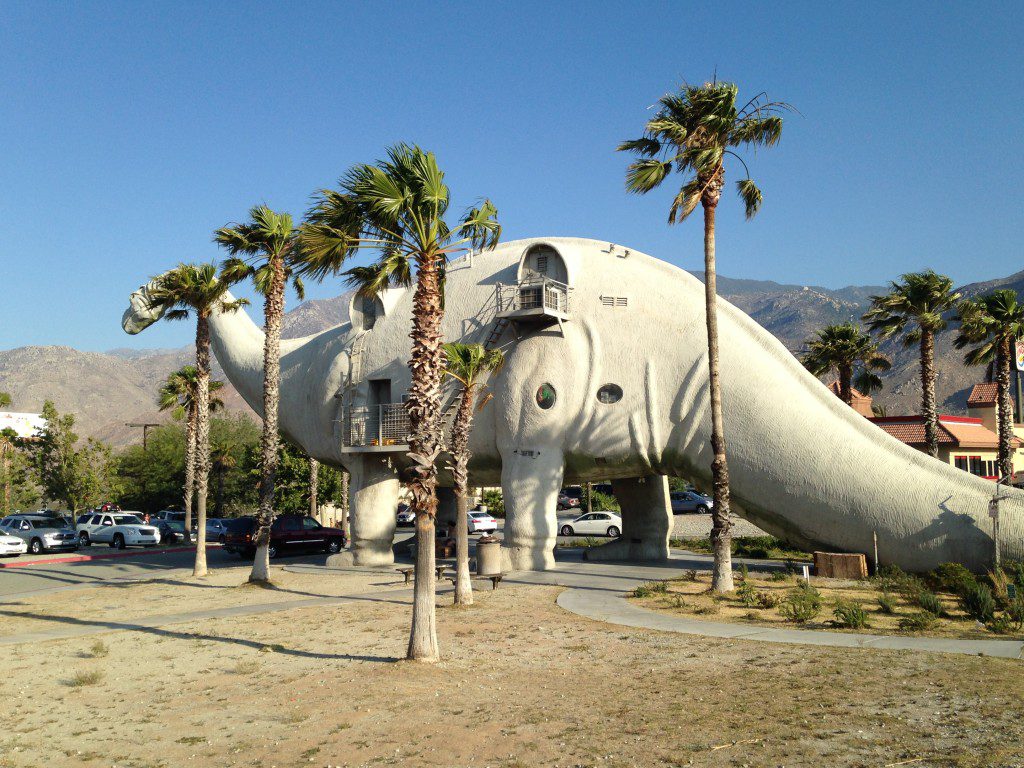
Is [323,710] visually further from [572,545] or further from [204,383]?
[572,545]

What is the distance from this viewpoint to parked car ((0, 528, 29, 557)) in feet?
111

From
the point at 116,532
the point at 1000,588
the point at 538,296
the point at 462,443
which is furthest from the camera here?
the point at 116,532

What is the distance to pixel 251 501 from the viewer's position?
63594 mm

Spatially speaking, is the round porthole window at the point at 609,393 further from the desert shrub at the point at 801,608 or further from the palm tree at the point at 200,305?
the palm tree at the point at 200,305

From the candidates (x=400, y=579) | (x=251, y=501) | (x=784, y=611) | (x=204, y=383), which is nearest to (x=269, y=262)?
(x=204, y=383)

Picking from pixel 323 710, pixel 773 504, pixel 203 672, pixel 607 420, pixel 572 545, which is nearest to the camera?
pixel 323 710

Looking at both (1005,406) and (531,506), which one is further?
(1005,406)

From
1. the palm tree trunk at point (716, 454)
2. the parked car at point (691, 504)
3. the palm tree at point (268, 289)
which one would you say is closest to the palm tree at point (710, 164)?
the palm tree trunk at point (716, 454)

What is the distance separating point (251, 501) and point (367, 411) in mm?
42437

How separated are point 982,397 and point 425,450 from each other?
58.6 meters

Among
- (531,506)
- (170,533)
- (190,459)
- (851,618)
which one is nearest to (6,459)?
(170,533)

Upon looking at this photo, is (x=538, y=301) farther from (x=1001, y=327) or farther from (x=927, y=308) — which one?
(x=1001, y=327)

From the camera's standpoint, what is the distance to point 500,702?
979cm

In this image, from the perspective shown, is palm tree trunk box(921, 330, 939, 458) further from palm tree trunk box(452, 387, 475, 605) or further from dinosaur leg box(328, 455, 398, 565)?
palm tree trunk box(452, 387, 475, 605)
